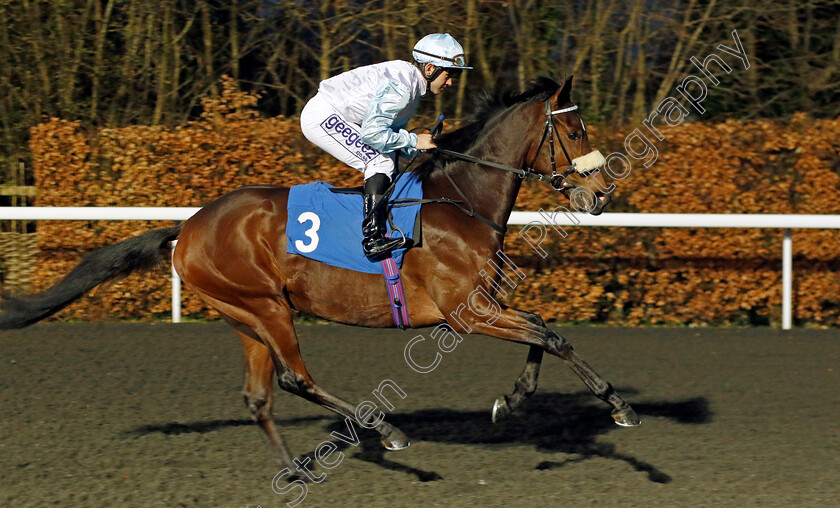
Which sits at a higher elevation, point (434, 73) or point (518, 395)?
point (434, 73)

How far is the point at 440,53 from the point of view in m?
4.25

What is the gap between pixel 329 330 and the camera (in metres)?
7.78

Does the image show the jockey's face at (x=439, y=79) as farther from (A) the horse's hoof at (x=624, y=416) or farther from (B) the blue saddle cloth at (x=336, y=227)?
(A) the horse's hoof at (x=624, y=416)

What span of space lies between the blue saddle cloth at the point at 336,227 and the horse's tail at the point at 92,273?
0.75 m

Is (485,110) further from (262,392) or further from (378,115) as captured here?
(262,392)

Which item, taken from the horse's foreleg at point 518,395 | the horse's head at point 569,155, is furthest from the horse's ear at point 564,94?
the horse's foreleg at point 518,395

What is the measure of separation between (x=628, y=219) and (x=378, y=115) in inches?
161

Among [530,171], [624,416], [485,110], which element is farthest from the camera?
[485,110]

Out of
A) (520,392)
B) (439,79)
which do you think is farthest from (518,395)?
(439,79)

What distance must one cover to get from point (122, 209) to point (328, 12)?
401 cm

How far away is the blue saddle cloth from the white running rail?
342 cm

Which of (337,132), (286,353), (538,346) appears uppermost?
(337,132)

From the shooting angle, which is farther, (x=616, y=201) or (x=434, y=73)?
(x=616, y=201)

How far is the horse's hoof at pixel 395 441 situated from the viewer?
13.7 ft
